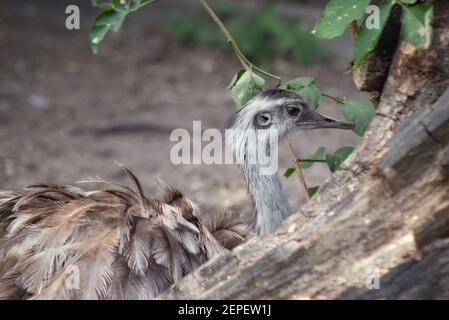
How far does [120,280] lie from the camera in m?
2.77

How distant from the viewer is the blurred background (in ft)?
19.2

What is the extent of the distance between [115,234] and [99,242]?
0.07m

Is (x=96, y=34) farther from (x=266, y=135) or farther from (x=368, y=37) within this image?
(x=266, y=135)

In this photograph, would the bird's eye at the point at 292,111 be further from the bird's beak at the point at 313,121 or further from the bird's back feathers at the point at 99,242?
the bird's back feathers at the point at 99,242

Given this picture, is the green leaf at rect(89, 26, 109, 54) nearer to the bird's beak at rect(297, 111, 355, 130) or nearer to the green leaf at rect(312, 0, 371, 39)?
the green leaf at rect(312, 0, 371, 39)

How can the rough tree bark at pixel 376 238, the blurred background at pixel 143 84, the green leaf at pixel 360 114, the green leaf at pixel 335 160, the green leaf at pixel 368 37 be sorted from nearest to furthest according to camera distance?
1. the rough tree bark at pixel 376 238
2. the green leaf at pixel 368 37
3. the green leaf at pixel 360 114
4. the green leaf at pixel 335 160
5. the blurred background at pixel 143 84

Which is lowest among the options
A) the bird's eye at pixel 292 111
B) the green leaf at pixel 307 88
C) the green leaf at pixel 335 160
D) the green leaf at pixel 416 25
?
the green leaf at pixel 335 160

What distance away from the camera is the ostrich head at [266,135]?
11.2 ft

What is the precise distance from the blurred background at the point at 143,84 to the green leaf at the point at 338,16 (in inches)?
91.1

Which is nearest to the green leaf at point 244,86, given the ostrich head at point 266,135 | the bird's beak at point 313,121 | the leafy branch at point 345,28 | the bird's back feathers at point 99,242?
the leafy branch at point 345,28

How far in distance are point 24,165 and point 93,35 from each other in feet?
10.4

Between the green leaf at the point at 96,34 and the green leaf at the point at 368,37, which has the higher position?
the green leaf at the point at 96,34
